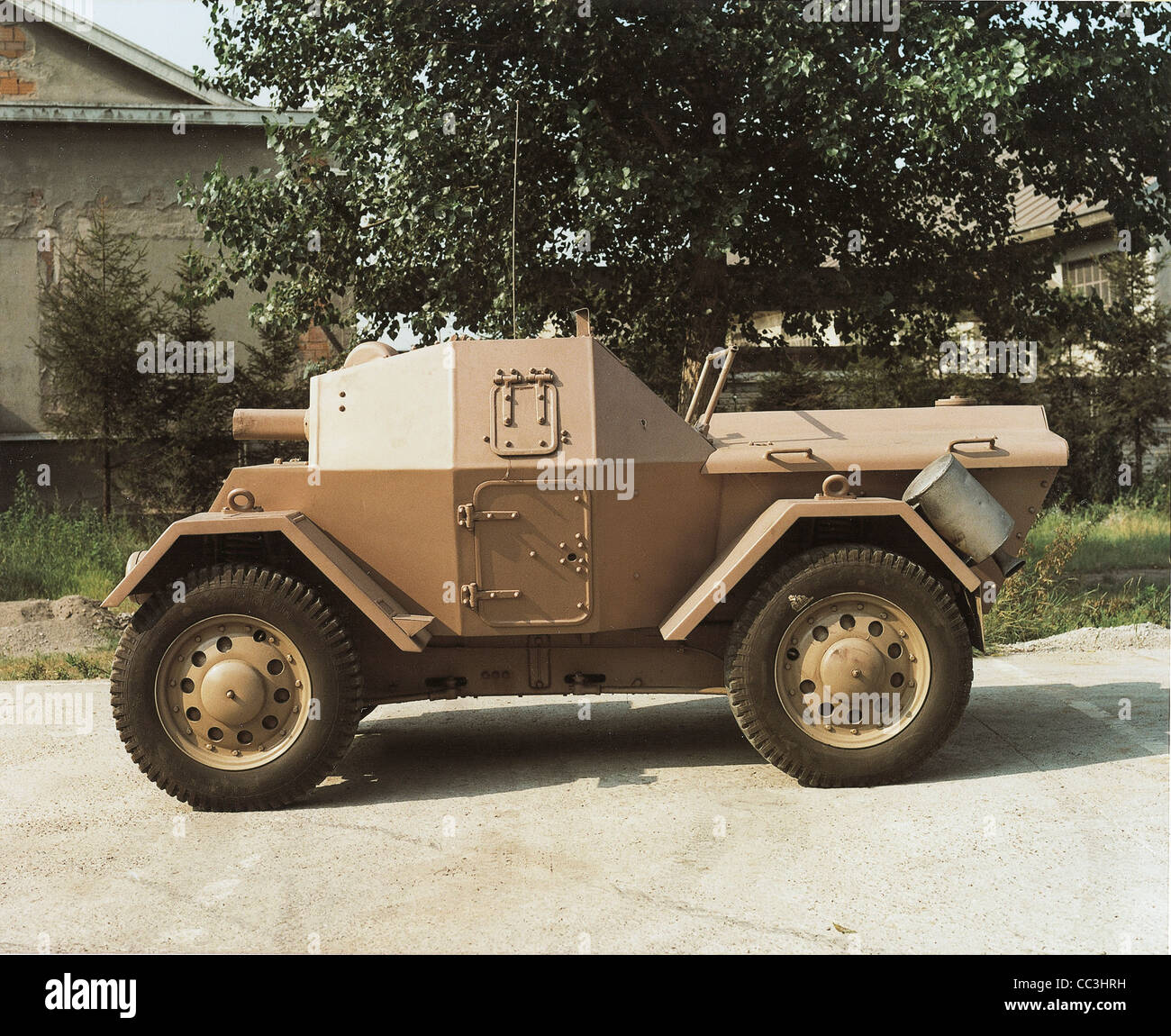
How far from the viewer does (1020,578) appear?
35.3 feet

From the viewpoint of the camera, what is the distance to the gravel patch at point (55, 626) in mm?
10320

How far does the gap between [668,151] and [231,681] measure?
6208mm

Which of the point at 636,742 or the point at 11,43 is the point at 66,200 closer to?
the point at 11,43

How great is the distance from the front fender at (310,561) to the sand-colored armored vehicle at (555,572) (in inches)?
0.6

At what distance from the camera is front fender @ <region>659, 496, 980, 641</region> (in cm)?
574

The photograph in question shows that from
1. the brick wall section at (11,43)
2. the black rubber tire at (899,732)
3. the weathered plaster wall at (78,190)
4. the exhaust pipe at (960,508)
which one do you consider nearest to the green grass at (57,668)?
the black rubber tire at (899,732)

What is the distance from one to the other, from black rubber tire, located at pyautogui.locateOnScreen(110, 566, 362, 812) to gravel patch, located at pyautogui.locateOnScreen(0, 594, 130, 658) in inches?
184

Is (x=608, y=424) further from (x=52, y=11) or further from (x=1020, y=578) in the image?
(x=52, y=11)

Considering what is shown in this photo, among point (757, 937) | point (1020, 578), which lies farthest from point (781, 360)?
point (757, 937)

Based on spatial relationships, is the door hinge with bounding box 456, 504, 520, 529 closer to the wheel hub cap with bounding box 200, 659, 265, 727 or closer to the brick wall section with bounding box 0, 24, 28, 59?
the wheel hub cap with bounding box 200, 659, 265, 727

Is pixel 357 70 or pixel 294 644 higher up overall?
pixel 357 70

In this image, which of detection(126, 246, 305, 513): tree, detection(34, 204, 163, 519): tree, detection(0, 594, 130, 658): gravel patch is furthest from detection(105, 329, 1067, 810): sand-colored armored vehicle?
detection(34, 204, 163, 519): tree

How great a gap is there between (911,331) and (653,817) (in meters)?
7.65

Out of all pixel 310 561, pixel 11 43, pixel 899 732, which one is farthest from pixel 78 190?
pixel 899 732
